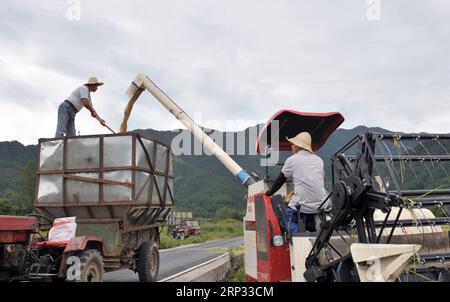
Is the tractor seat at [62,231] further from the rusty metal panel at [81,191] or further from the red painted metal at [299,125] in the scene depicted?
the red painted metal at [299,125]

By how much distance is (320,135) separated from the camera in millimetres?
7047

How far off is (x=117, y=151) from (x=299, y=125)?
120 inches

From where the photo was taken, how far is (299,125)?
21.7ft

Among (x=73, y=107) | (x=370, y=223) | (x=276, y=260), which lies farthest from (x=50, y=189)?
(x=370, y=223)

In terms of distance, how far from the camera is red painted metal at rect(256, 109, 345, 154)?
6.31 meters

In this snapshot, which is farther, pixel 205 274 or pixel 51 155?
pixel 205 274

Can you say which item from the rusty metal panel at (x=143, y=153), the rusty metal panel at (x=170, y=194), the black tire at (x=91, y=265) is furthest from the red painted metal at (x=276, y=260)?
the rusty metal panel at (x=170, y=194)

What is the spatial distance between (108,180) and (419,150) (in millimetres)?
4830

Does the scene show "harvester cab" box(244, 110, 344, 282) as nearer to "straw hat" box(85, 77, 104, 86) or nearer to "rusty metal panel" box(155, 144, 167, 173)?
"rusty metal panel" box(155, 144, 167, 173)

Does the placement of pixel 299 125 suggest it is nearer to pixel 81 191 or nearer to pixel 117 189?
pixel 117 189

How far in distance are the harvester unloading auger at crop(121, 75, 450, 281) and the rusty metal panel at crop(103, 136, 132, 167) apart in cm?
255

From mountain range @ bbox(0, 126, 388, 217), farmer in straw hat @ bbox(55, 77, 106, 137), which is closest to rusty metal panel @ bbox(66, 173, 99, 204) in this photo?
farmer in straw hat @ bbox(55, 77, 106, 137)

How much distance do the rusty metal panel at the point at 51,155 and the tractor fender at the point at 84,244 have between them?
150cm

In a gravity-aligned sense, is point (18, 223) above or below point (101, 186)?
below
